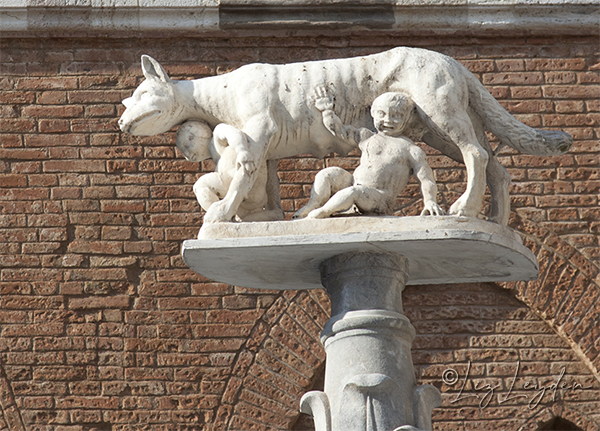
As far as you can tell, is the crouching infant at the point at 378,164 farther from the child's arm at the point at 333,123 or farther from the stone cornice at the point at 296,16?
the stone cornice at the point at 296,16

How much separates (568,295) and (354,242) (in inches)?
103

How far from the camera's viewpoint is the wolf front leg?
379 centimetres

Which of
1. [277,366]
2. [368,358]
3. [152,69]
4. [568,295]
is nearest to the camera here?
[368,358]

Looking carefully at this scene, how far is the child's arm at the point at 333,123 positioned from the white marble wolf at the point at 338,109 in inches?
1.3

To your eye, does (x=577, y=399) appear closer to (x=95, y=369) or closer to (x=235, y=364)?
(x=235, y=364)

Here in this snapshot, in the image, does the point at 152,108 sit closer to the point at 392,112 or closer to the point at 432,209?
the point at 392,112

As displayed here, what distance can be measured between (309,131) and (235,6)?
2574mm

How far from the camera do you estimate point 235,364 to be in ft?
19.0

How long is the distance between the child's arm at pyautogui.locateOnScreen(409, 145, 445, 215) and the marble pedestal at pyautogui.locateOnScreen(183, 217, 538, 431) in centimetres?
10

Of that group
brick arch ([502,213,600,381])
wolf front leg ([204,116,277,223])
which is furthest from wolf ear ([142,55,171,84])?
brick arch ([502,213,600,381])

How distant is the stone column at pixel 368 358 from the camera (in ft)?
11.6

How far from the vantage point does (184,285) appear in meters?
5.90

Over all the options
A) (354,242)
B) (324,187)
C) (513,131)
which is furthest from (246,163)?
(513,131)

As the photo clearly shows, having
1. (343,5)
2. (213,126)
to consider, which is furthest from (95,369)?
(343,5)
